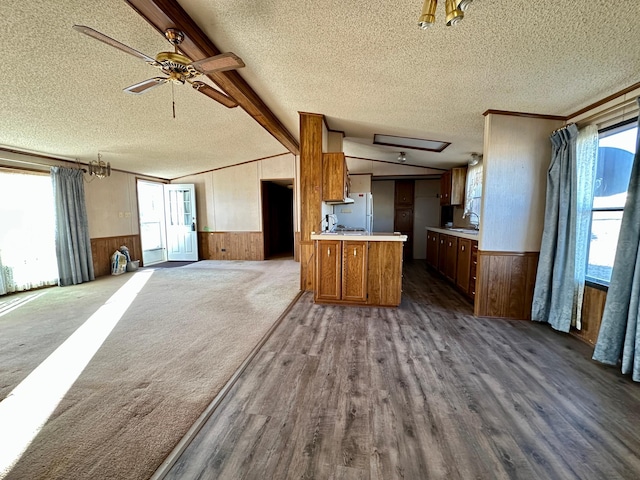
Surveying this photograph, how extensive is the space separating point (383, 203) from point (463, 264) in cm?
359

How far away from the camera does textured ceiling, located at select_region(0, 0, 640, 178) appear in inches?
62.8

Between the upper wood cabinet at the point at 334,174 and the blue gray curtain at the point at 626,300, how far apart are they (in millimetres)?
2823

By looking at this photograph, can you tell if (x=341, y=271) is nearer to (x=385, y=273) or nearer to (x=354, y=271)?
(x=354, y=271)

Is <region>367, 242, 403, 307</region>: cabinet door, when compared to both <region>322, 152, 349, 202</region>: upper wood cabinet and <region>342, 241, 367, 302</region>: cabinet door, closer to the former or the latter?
<region>342, 241, 367, 302</region>: cabinet door

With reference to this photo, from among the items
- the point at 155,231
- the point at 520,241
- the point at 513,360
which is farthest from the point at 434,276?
the point at 155,231

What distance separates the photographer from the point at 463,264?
387cm

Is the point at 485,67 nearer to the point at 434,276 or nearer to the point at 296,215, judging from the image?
the point at 434,276

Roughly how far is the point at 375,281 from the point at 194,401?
7.62 feet

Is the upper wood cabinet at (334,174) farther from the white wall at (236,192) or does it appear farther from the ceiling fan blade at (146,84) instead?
the white wall at (236,192)

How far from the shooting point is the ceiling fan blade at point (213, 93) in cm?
225

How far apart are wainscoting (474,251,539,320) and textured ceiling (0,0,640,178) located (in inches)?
62.9

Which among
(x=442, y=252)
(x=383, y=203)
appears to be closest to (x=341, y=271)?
(x=442, y=252)

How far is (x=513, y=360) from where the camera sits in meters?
2.15

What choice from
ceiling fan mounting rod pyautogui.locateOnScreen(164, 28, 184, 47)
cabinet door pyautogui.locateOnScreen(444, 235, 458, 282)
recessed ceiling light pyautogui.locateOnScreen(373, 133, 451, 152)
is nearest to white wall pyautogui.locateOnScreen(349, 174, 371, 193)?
recessed ceiling light pyautogui.locateOnScreen(373, 133, 451, 152)
